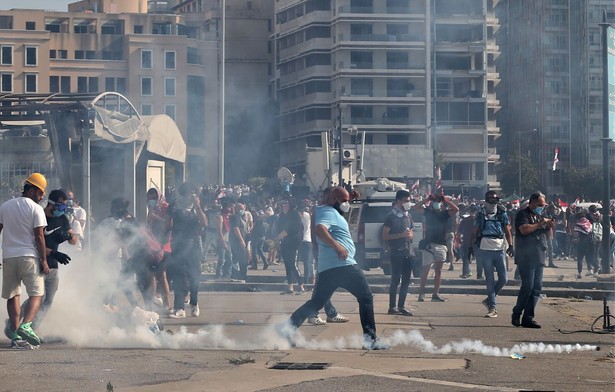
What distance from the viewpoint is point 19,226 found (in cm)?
1082

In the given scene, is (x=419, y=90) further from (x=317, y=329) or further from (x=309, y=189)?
(x=317, y=329)

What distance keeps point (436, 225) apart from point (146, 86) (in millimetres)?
8978

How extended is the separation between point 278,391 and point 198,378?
906 millimetres

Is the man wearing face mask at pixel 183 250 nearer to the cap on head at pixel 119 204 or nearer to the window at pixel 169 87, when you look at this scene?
the cap on head at pixel 119 204

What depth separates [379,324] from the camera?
13.6 metres

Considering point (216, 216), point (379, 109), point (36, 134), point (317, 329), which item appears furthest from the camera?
point (379, 109)

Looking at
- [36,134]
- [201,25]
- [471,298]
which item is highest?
[201,25]

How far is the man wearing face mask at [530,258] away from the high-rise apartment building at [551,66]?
144cm

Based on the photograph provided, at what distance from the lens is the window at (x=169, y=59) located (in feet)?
67.6

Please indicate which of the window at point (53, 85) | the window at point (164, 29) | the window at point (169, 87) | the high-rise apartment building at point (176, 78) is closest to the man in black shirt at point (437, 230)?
the high-rise apartment building at point (176, 78)

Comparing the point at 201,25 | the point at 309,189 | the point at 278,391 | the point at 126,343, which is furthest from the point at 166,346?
the point at 309,189

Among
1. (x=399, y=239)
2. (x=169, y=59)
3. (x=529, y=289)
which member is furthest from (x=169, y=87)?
(x=529, y=289)

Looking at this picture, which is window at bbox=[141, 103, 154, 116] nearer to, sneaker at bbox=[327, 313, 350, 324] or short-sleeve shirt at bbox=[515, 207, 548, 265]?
sneaker at bbox=[327, 313, 350, 324]

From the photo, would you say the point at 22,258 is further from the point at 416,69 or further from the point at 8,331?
the point at 416,69
